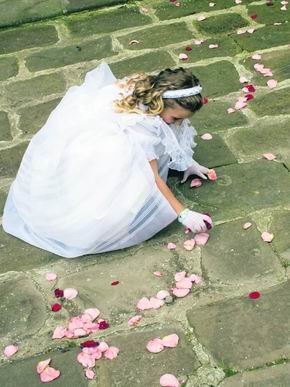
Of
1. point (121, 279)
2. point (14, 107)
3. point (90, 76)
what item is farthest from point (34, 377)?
point (14, 107)

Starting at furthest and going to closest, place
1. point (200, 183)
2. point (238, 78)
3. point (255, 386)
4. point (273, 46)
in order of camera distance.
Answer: point (273, 46)
point (238, 78)
point (200, 183)
point (255, 386)

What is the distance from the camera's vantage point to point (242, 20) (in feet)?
16.9

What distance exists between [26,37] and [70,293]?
3.01 m

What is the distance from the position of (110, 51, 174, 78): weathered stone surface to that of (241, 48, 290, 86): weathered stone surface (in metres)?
0.56

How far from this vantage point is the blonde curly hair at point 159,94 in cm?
313

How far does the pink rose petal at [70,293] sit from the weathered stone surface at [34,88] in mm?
1886

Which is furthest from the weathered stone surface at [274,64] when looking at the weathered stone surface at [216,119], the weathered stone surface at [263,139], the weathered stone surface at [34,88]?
the weathered stone surface at [34,88]

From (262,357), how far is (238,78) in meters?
2.34

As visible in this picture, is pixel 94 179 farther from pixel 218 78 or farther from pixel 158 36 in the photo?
pixel 158 36

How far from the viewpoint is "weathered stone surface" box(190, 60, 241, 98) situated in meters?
4.29

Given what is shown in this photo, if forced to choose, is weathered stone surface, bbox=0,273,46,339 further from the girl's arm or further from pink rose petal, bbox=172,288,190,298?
the girl's arm

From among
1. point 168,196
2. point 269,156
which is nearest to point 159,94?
point 168,196

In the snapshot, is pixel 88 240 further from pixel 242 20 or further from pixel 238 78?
pixel 242 20

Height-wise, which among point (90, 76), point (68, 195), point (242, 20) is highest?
point (90, 76)
